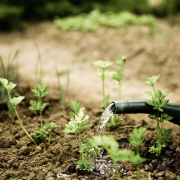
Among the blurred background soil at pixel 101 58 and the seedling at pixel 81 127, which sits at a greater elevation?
the blurred background soil at pixel 101 58

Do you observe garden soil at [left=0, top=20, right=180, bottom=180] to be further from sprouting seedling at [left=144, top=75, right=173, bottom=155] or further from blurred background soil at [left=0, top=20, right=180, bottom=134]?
sprouting seedling at [left=144, top=75, right=173, bottom=155]

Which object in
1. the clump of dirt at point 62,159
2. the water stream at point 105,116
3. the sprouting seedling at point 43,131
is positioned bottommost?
the clump of dirt at point 62,159

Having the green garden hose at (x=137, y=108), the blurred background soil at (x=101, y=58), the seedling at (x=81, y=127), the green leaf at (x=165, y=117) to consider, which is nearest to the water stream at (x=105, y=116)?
the green garden hose at (x=137, y=108)

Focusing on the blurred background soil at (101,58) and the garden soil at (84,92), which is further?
the blurred background soil at (101,58)

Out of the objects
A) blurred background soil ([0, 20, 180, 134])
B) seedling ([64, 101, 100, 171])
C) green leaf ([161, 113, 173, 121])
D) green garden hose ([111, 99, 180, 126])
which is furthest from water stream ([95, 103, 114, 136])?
blurred background soil ([0, 20, 180, 134])

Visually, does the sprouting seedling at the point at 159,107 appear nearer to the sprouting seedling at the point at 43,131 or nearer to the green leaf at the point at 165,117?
the green leaf at the point at 165,117

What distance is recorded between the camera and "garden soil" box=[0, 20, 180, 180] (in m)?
1.33

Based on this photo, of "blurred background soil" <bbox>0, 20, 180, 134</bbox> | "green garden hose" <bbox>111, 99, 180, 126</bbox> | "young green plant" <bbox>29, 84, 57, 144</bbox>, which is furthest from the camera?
"blurred background soil" <bbox>0, 20, 180, 134</bbox>

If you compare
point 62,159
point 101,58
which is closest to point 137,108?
point 62,159

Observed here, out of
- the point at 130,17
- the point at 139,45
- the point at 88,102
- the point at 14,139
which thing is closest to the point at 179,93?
the point at 88,102

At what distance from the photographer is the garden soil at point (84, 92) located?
1328 mm

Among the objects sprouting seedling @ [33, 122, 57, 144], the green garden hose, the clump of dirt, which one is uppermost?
the green garden hose

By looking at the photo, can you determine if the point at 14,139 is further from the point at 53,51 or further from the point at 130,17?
the point at 130,17

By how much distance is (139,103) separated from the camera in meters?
1.34
